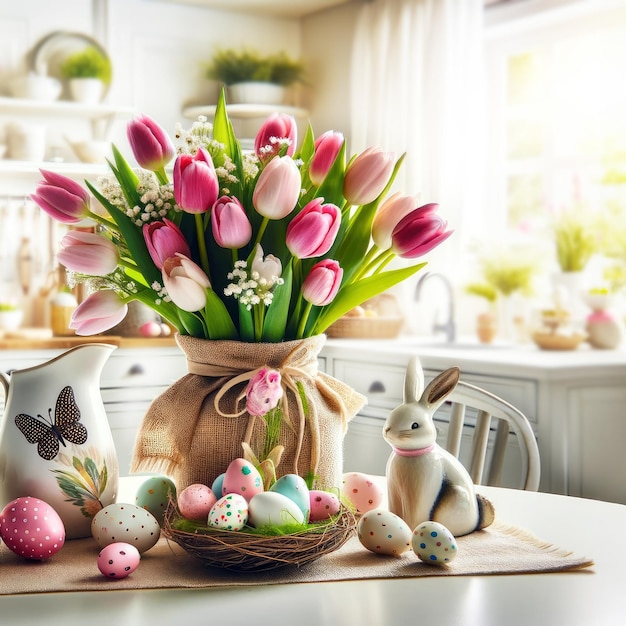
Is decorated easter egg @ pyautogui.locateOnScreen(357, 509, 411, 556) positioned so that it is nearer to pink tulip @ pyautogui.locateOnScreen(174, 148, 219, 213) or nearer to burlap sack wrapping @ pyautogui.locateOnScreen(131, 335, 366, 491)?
burlap sack wrapping @ pyautogui.locateOnScreen(131, 335, 366, 491)

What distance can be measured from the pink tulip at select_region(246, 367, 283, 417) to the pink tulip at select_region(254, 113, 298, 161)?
25cm

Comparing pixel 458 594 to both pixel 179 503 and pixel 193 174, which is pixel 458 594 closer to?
pixel 179 503

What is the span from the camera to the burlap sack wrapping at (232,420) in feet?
3.19

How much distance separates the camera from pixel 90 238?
0.98 meters

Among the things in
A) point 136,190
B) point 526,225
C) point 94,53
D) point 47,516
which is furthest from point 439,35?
point 47,516

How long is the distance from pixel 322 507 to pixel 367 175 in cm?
34

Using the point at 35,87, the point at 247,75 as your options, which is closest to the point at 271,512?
the point at 35,87

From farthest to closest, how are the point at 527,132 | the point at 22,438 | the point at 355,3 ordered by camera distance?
the point at 355,3 < the point at 527,132 < the point at 22,438

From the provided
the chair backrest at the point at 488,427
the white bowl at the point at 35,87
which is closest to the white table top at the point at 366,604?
the chair backrest at the point at 488,427

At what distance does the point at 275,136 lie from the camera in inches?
41.3

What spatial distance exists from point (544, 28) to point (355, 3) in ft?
3.11

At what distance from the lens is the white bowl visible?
11.8 feet

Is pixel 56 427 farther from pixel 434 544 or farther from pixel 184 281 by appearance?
pixel 434 544

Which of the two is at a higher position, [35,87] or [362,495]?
[35,87]
